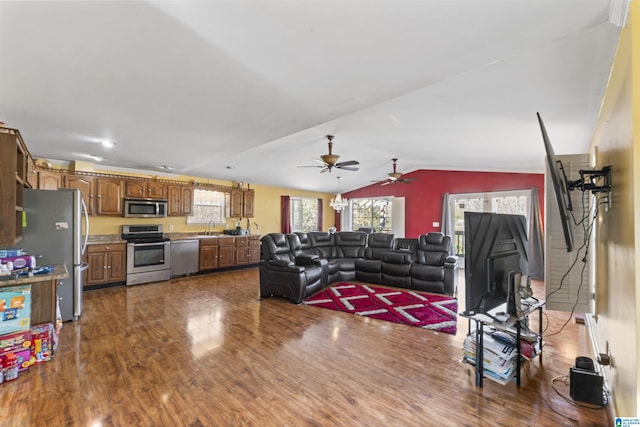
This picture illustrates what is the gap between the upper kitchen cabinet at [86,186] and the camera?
15.9 ft

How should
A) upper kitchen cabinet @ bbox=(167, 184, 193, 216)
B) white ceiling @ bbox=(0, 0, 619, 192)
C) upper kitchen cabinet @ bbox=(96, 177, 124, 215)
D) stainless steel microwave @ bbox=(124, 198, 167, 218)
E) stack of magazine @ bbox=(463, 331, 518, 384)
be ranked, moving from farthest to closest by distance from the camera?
upper kitchen cabinet @ bbox=(167, 184, 193, 216)
stainless steel microwave @ bbox=(124, 198, 167, 218)
upper kitchen cabinet @ bbox=(96, 177, 124, 215)
stack of magazine @ bbox=(463, 331, 518, 384)
white ceiling @ bbox=(0, 0, 619, 192)

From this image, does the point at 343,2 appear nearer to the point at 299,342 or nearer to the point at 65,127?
the point at 299,342

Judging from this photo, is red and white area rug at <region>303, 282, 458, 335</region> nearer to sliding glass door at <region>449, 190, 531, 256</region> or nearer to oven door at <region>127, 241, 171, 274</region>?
sliding glass door at <region>449, 190, 531, 256</region>

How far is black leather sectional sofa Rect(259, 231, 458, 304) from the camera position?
439 centimetres

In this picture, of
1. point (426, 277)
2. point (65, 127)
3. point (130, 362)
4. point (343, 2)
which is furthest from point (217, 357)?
point (426, 277)

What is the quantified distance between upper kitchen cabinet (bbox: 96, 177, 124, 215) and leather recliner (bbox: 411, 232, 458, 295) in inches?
228

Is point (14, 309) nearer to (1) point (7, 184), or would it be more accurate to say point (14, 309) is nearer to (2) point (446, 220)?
(1) point (7, 184)

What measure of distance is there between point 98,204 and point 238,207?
299 cm

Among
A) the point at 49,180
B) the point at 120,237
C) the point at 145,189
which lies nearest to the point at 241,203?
the point at 145,189

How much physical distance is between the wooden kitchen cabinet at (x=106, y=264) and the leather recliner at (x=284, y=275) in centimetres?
271

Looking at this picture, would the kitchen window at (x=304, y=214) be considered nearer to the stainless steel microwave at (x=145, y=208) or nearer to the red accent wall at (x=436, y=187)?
the red accent wall at (x=436, y=187)

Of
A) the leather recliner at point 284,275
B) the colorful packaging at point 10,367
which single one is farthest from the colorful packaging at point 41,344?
the leather recliner at point 284,275

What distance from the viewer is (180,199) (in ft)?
20.5

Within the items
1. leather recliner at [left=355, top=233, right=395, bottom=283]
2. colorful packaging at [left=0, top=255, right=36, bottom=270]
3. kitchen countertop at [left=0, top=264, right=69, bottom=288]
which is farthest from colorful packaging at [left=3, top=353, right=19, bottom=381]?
leather recliner at [left=355, top=233, right=395, bottom=283]
